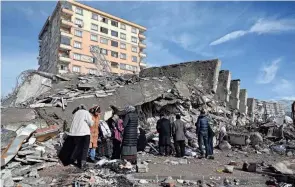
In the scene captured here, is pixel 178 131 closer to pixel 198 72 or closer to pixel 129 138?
pixel 129 138

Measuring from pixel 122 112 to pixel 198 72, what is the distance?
698 centimetres

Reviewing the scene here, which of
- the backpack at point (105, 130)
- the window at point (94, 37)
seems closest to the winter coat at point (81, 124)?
the backpack at point (105, 130)

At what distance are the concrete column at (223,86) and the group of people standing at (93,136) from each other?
1033cm

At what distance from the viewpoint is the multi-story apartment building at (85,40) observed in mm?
44781

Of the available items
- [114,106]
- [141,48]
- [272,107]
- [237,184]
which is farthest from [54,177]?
[141,48]

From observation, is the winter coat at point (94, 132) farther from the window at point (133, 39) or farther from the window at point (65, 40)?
the window at point (133, 39)

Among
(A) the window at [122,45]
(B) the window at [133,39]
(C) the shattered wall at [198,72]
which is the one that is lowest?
(C) the shattered wall at [198,72]

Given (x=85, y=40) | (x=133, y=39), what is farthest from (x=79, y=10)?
(x=133, y=39)

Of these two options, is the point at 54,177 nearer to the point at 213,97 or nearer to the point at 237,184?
the point at 237,184

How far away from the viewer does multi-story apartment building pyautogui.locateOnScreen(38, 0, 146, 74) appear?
4478 cm

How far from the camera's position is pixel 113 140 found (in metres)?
7.75

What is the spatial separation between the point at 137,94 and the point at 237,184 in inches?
271

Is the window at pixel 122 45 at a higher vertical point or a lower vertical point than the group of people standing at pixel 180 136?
higher

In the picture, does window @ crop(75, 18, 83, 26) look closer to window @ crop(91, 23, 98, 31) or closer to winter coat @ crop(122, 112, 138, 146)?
window @ crop(91, 23, 98, 31)
